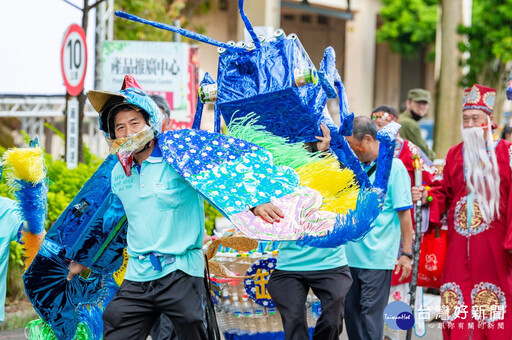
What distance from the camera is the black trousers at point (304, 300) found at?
192 inches

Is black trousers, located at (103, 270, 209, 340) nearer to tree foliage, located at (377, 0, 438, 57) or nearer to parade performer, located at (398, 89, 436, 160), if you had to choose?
parade performer, located at (398, 89, 436, 160)

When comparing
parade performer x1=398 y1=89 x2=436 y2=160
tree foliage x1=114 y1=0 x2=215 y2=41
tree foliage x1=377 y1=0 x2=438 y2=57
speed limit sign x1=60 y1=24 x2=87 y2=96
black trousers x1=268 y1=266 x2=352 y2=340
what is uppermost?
tree foliage x1=377 y1=0 x2=438 y2=57

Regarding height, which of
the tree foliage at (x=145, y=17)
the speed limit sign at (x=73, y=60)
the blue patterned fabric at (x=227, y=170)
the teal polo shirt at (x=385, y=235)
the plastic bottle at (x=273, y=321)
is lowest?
the plastic bottle at (x=273, y=321)

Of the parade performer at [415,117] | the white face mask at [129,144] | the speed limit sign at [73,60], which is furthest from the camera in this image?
the parade performer at [415,117]

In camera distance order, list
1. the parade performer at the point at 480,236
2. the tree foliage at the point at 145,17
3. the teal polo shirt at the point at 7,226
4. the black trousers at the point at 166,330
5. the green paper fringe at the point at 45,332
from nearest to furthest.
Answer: the teal polo shirt at the point at 7,226
the green paper fringe at the point at 45,332
the black trousers at the point at 166,330
the parade performer at the point at 480,236
the tree foliage at the point at 145,17

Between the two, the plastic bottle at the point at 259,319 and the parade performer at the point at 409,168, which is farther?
the parade performer at the point at 409,168

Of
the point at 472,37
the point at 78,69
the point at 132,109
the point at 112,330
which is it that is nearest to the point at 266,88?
the point at 132,109

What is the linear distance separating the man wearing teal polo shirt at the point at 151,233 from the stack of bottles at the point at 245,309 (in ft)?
3.41

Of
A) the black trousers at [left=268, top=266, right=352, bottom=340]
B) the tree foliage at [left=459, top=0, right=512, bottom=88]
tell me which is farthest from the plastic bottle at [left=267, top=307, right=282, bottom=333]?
the tree foliage at [left=459, top=0, right=512, bottom=88]

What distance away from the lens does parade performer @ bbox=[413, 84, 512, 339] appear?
578 cm

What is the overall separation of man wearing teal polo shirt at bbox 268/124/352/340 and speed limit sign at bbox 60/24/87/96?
14.7 feet

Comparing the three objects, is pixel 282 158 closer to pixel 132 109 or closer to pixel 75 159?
pixel 132 109

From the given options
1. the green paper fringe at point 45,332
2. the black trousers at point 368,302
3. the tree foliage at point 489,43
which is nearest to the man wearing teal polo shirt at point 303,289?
the black trousers at point 368,302

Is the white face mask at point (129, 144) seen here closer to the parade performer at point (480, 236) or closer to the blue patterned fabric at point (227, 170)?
the blue patterned fabric at point (227, 170)
